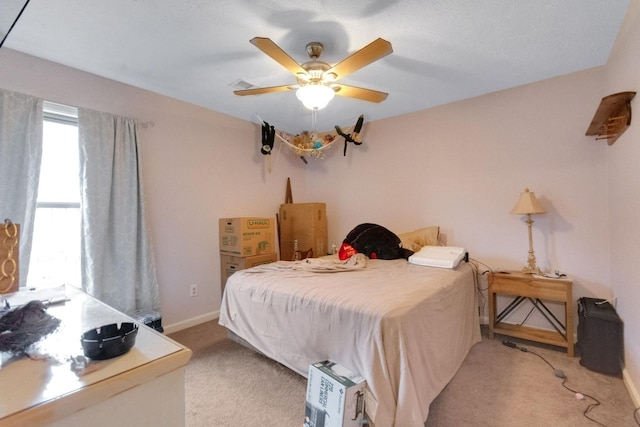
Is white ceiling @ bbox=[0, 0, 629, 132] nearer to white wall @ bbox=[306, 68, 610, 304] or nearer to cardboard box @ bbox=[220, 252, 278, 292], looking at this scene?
white wall @ bbox=[306, 68, 610, 304]

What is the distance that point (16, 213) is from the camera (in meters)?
2.14

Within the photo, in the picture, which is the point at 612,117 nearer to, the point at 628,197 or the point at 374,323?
the point at 628,197

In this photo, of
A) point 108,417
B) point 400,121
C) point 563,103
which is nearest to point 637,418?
point 563,103

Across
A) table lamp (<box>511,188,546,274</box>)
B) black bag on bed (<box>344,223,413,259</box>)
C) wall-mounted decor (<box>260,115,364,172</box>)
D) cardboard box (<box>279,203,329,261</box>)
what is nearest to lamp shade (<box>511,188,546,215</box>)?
table lamp (<box>511,188,546,274</box>)

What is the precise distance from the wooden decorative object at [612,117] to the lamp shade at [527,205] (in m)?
0.66

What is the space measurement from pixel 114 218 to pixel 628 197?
403 cm

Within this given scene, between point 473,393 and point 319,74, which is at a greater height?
point 319,74

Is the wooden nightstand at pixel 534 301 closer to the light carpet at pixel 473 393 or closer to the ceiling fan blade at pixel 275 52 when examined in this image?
the light carpet at pixel 473 393

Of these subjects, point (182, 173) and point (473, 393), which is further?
point (182, 173)

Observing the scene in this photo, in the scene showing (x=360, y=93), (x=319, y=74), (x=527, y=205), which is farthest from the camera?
(x=527, y=205)

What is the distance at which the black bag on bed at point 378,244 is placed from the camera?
316 cm

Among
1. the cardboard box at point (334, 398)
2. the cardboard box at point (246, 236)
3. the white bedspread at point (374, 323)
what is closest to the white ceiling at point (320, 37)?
the cardboard box at point (246, 236)

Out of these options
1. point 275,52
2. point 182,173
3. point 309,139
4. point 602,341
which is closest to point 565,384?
point 602,341

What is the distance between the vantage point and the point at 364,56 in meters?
1.80
